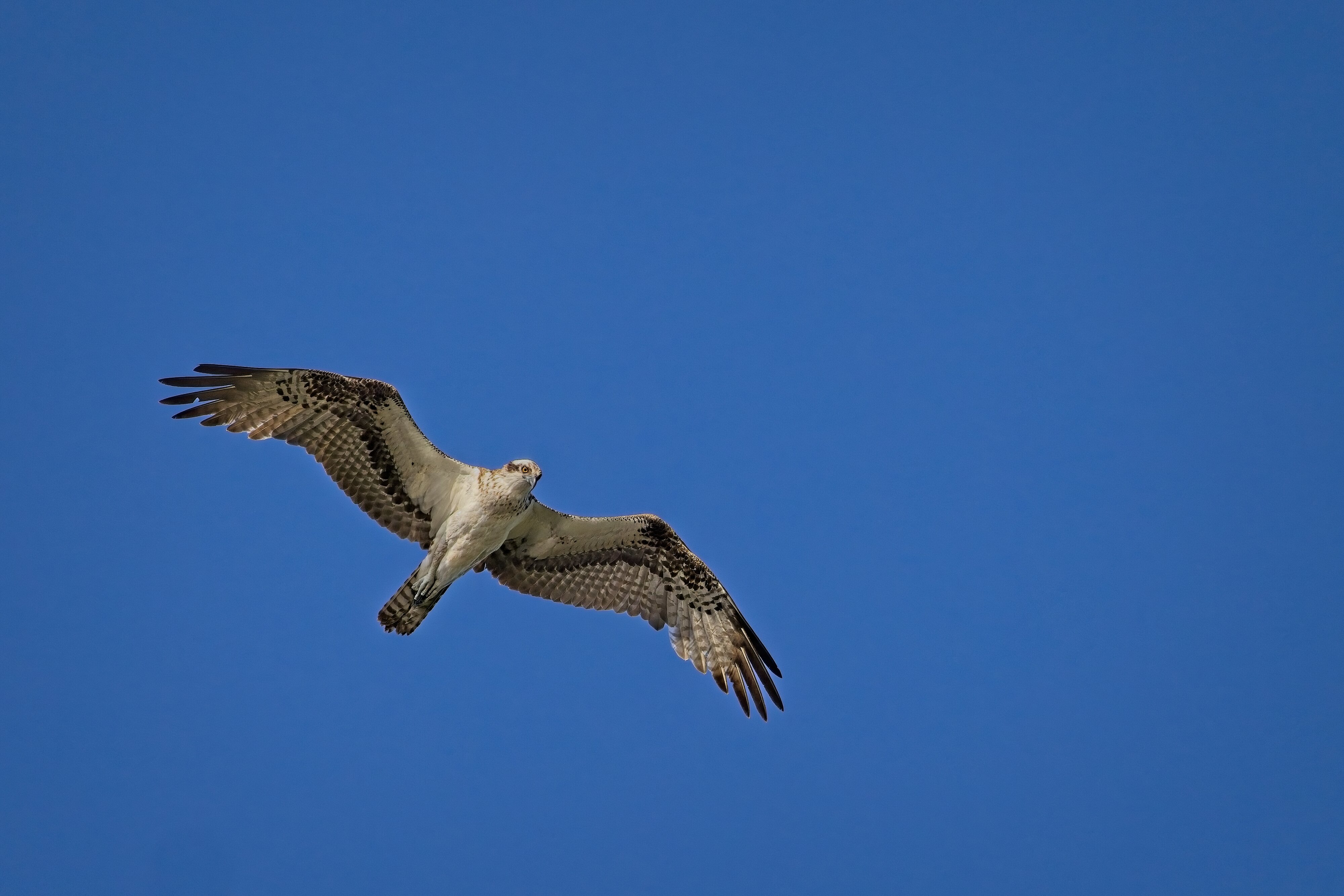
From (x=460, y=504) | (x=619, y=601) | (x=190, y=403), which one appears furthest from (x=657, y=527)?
(x=190, y=403)

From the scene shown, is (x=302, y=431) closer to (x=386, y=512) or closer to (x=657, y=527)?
(x=386, y=512)

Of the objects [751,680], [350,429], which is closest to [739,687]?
[751,680]

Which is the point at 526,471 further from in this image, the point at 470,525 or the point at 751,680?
the point at 751,680

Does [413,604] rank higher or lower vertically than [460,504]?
lower

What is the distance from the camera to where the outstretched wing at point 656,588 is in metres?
14.8

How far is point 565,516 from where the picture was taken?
14336mm

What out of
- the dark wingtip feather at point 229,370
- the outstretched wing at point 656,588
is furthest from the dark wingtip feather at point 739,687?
the dark wingtip feather at point 229,370

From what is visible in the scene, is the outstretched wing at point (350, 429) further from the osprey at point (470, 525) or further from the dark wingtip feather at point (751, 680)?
the dark wingtip feather at point (751, 680)

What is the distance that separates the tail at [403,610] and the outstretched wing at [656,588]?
124 cm

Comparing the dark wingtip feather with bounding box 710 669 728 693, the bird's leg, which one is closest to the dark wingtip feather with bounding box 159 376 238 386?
the bird's leg

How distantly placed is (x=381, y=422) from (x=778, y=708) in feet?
19.1

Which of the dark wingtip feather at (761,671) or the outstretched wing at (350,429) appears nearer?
the outstretched wing at (350,429)

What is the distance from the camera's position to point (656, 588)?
15062 mm

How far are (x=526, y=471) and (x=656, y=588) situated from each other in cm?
258
